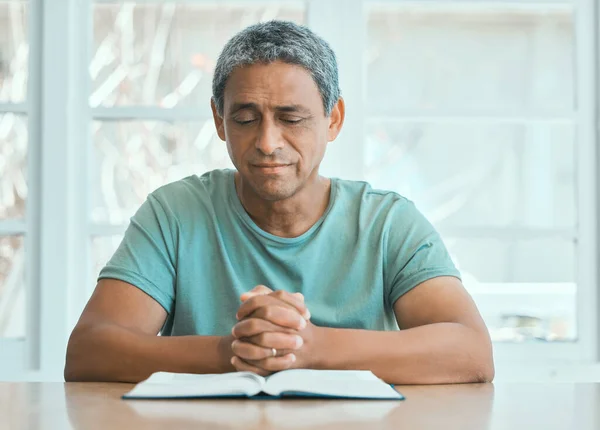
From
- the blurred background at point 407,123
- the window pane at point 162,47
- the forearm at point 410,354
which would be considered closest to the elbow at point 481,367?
the forearm at point 410,354

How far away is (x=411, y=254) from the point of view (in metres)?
1.79

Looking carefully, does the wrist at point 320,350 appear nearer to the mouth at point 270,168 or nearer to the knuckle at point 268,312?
the knuckle at point 268,312

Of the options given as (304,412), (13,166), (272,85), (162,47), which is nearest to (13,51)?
(13,166)

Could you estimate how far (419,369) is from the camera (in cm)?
148

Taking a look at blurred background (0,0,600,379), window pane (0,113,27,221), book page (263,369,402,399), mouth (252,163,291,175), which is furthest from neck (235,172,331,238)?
window pane (0,113,27,221)

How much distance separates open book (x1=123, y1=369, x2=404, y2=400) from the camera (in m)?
1.18

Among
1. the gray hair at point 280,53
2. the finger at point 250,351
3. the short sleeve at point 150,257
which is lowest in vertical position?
the finger at point 250,351

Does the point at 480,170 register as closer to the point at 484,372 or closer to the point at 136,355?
Result: the point at 484,372

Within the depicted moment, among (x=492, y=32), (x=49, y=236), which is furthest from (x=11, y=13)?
(x=492, y=32)

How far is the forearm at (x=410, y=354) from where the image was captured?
145 centimetres

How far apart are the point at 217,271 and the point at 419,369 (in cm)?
56

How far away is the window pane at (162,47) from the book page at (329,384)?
1.65 meters

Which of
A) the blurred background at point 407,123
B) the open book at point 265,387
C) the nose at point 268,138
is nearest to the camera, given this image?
the open book at point 265,387

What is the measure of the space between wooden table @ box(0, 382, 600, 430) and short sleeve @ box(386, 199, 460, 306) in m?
0.43
